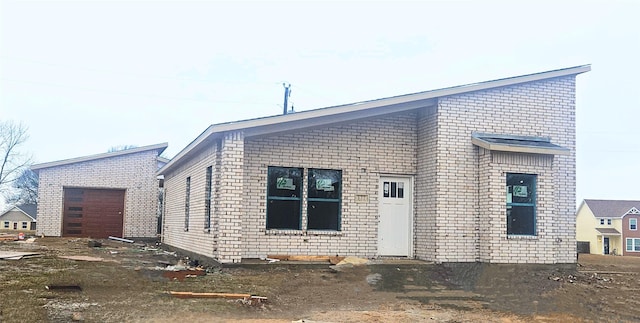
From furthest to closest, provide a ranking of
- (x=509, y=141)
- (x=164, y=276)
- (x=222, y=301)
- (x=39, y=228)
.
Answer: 1. (x=39, y=228)
2. (x=509, y=141)
3. (x=164, y=276)
4. (x=222, y=301)

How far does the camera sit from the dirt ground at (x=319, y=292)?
27.3ft

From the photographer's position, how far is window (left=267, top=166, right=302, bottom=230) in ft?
45.5

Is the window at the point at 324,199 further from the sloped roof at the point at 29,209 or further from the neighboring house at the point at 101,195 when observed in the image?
the sloped roof at the point at 29,209

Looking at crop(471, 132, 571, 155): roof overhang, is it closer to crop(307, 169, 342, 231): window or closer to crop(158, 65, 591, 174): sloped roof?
crop(158, 65, 591, 174): sloped roof

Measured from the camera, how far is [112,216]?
28.5 meters

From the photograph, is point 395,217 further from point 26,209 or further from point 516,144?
point 26,209

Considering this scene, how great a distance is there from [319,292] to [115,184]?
66.7ft

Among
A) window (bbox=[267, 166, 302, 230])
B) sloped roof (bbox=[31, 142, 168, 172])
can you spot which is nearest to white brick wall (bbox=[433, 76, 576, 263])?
window (bbox=[267, 166, 302, 230])

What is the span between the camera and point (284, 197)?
45.9 ft

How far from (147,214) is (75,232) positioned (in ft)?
11.1

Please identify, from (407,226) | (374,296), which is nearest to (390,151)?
(407,226)

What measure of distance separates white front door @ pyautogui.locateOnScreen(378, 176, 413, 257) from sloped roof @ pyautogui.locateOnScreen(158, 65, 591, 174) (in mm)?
1895

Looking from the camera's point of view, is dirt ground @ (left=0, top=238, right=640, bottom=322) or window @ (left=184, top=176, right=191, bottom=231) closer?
dirt ground @ (left=0, top=238, right=640, bottom=322)

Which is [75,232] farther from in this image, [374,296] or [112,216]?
[374,296]
